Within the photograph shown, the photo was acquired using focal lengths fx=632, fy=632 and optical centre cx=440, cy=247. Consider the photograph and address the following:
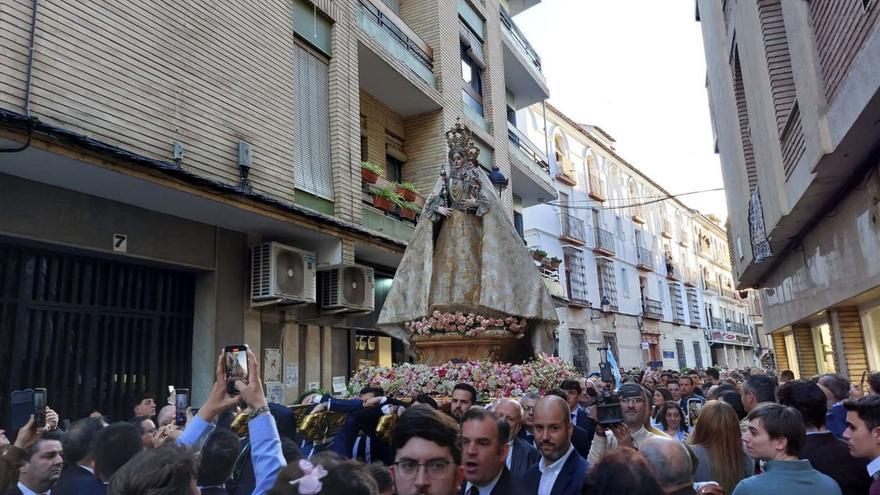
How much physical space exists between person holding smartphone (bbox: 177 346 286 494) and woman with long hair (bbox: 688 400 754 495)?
→ 2.53 metres

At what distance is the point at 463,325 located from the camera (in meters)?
6.92

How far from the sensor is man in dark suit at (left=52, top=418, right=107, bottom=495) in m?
3.34

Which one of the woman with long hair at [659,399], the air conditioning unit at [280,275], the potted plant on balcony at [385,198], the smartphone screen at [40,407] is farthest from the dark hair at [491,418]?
the potted plant on balcony at [385,198]

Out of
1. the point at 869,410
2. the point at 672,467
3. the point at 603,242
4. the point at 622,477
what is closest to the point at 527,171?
the point at 603,242

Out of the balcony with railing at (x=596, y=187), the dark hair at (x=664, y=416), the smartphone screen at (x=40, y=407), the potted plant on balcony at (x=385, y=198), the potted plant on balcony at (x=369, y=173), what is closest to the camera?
the smartphone screen at (x=40, y=407)

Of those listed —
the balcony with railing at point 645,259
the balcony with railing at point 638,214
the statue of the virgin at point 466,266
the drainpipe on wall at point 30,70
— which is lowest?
the statue of the virgin at point 466,266

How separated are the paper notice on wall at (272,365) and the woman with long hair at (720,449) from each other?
7.96m

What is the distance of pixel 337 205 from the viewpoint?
12.0m

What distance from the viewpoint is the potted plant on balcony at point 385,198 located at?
13273mm

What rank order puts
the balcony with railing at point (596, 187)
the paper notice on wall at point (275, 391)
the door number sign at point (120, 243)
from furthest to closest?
the balcony with railing at point (596, 187), the paper notice on wall at point (275, 391), the door number sign at point (120, 243)

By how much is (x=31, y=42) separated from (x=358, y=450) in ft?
19.2

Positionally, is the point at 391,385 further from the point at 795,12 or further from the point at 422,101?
the point at 422,101

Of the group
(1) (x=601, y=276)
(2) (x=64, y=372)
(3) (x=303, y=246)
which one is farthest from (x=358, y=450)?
(1) (x=601, y=276)

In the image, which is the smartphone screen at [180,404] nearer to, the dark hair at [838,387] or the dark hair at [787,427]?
the dark hair at [787,427]
